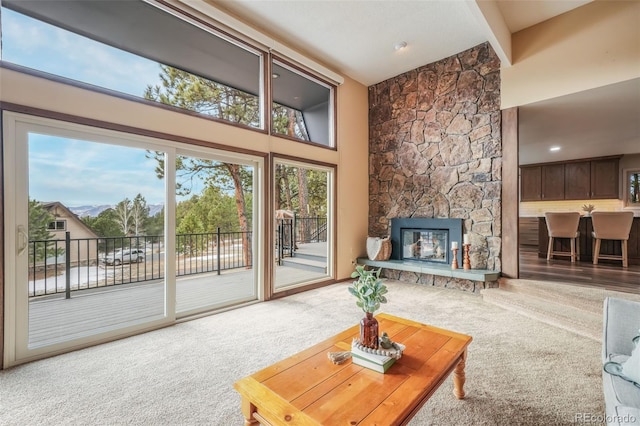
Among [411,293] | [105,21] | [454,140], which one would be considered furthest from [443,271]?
[105,21]

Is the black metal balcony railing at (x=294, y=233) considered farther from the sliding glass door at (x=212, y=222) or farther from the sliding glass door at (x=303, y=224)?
the sliding glass door at (x=212, y=222)

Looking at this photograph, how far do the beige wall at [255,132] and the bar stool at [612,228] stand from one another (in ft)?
12.4

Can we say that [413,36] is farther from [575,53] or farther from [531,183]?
[531,183]

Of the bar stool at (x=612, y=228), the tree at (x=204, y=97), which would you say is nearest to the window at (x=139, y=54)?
the tree at (x=204, y=97)

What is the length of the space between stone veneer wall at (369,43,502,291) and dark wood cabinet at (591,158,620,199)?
4560 mm

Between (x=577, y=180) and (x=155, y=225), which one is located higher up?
(x=577, y=180)

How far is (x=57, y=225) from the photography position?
2543 mm

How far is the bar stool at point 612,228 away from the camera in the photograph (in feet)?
14.5

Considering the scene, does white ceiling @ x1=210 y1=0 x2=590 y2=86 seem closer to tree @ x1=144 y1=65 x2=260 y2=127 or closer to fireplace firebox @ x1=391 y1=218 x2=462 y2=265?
tree @ x1=144 y1=65 x2=260 y2=127

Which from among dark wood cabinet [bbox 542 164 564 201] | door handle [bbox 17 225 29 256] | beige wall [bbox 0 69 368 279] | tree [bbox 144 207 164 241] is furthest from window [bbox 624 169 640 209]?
door handle [bbox 17 225 29 256]

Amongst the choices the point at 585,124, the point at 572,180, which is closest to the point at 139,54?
the point at 585,124

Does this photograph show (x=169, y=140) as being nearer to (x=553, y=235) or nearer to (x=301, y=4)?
(x=301, y=4)

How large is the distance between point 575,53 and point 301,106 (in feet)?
11.6

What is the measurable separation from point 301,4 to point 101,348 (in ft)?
13.0
